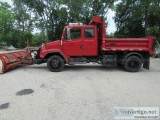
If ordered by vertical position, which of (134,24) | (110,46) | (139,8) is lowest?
(110,46)

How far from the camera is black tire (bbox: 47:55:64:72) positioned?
10.7 meters

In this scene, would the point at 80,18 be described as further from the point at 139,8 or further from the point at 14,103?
the point at 14,103

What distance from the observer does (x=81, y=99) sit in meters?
6.09

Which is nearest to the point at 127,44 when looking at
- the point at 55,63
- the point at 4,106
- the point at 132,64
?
the point at 132,64

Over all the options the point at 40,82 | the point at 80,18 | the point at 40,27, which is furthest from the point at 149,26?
the point at 40,82

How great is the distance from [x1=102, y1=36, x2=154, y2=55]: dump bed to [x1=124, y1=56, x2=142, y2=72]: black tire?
48 cm

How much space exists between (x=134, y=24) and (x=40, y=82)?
79.0ft

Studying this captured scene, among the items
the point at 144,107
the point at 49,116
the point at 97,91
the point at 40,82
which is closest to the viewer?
the point at 49,116

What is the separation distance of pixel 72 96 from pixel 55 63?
4.53m

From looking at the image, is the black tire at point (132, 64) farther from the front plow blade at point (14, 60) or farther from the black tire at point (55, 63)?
the front plow blade at point (14, 60)

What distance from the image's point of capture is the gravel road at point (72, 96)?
5.05m

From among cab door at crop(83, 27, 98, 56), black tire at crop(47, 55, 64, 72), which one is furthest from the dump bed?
black tire at crop(47, 55, 64, 72)

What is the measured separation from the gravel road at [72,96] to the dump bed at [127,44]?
1967 mm

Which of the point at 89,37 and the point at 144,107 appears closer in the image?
the point at 144,107
